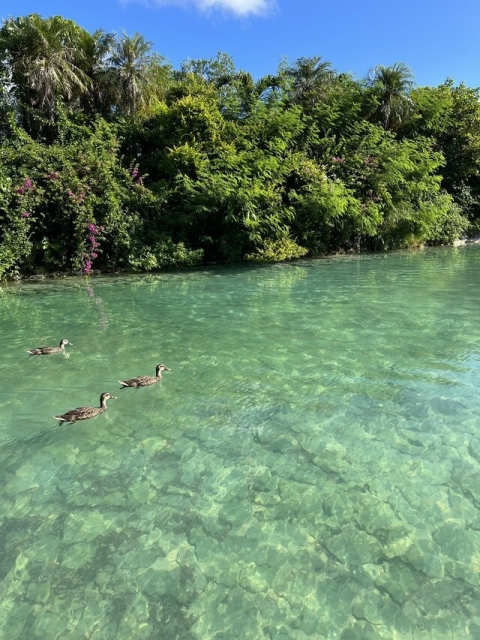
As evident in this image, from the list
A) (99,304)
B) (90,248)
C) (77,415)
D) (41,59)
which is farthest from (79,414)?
(41,59)

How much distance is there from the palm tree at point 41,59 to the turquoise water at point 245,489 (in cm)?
1592

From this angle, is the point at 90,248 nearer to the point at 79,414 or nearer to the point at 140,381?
the point at 140,381

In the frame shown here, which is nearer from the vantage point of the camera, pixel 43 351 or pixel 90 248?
pixel 43 351

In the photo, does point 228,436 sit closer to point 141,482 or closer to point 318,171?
point 141,482

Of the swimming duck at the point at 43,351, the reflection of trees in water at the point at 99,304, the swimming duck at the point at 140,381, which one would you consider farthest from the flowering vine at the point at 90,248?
the swimming duck at the point at 140,381

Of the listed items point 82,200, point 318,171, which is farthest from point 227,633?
point 318,171

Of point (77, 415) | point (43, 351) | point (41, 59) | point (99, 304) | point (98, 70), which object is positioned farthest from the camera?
point (98, 70)

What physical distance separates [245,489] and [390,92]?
27730mm

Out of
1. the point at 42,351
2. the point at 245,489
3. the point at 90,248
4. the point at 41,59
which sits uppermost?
the point at 41,59

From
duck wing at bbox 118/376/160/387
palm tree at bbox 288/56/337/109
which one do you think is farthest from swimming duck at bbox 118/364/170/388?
palm tree at bbox 288/56/337/109

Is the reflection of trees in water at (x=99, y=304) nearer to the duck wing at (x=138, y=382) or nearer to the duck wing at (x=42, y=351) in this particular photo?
the duck wing at (x=42, y=351)

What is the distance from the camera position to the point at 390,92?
85.6 ft

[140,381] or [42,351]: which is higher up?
[42,351]

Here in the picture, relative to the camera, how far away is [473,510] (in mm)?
3857
